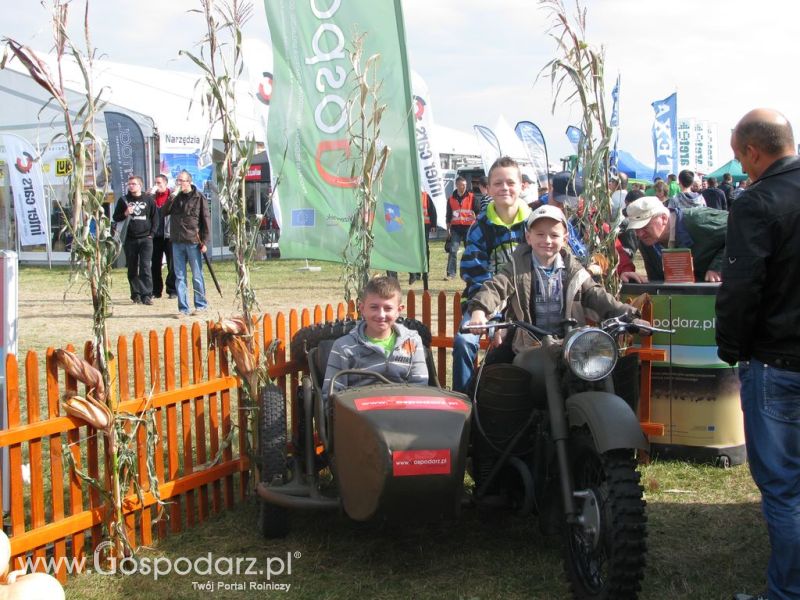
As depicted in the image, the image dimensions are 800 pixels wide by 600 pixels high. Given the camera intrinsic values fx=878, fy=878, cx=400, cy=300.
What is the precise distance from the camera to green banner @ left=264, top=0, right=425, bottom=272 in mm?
6781

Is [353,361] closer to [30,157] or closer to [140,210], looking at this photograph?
[140,210]

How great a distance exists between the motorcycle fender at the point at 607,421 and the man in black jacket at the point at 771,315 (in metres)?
0.43

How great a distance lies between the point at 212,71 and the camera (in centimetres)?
467

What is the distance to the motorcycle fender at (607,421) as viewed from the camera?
11.4 feet

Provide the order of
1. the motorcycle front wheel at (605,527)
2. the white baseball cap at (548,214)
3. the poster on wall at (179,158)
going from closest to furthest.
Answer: the motorcycle front wheel at (605,527)
the white baseball cap at (548,214)
the poster on wall at (179,158)

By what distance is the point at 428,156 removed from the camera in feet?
51.8

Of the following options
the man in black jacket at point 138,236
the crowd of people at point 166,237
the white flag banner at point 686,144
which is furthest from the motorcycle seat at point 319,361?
the white flag banner at point 686,144

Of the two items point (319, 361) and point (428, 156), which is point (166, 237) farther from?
point (319, 361)

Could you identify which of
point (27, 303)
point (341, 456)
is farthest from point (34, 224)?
point (341, 456)

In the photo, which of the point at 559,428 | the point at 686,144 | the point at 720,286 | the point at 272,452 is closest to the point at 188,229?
the point at 272,452

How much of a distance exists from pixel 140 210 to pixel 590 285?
11210mm

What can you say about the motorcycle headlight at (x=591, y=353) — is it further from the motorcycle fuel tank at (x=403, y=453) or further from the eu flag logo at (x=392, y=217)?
the eu flag logo at (x=392, y=217)

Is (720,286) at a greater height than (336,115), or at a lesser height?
lesser

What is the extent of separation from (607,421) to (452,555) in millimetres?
1240
